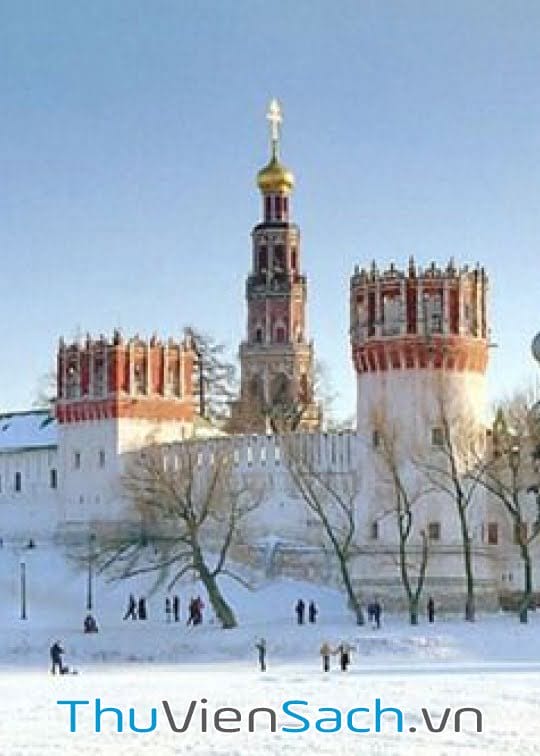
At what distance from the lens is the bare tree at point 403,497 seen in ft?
153

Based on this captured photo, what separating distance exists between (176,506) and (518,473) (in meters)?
8.66

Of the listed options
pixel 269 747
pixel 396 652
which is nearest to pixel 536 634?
pixel 396 652

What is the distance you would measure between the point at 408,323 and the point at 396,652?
1213cm

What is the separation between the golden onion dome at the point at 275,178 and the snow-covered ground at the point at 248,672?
24.5 meters

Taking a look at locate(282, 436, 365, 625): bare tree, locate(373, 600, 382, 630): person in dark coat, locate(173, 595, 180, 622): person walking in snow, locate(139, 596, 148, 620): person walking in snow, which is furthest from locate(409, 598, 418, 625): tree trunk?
locate(139, 596, 148, 620): person walking in snow

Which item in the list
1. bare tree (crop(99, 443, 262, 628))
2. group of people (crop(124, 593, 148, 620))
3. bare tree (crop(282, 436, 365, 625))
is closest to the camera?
group of people (crop(124, 593, 148, 620))

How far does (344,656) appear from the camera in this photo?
36469mm

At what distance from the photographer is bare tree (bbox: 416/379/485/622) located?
48.8 meters

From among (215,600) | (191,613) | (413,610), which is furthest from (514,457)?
(191,613)

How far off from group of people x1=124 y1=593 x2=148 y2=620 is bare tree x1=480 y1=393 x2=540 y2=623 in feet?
30.0

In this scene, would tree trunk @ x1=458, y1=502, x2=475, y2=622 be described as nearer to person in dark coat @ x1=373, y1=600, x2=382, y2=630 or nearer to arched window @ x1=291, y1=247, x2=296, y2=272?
person in dark coat @ x1=373, y1=600, x2=382, y2=630

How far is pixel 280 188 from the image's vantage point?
7681cm

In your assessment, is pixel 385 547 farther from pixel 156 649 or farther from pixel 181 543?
pixel 156 649

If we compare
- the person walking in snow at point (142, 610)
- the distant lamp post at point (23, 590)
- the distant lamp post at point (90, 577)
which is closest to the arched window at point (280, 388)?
the distant lamp post at point (90, 577)
